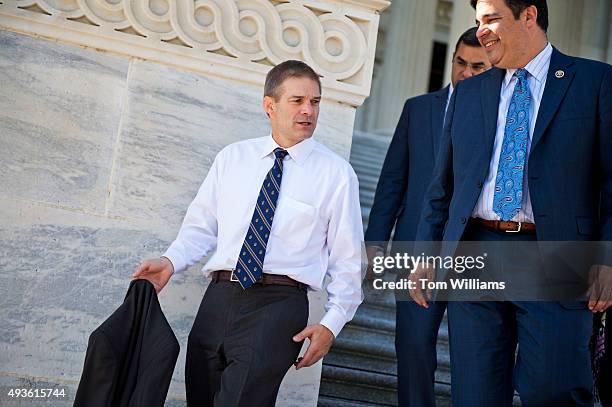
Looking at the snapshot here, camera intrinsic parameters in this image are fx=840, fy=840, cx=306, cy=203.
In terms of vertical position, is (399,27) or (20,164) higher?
(399,27)

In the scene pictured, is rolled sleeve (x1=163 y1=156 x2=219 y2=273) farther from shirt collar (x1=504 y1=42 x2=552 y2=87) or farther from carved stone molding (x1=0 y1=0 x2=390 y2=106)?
shirt collar (x1=504 y1=42 x2=552 y2=87)

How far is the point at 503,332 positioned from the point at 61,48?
247cm

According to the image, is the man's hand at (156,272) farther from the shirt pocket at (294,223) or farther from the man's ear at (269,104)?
the man's ear at (269,104)

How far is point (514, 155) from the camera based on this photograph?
3.15m

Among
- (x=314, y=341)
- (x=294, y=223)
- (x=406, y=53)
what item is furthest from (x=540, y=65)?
(x=406, y=53)

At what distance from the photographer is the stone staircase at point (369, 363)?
477cm

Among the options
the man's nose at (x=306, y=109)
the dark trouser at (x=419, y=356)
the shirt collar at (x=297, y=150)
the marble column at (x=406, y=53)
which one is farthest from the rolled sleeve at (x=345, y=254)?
the marble column at (x=406, y=53)

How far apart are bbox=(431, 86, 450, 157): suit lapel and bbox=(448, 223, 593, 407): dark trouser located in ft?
3.73

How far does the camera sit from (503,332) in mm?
3100

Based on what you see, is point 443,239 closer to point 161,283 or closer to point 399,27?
point 161,283

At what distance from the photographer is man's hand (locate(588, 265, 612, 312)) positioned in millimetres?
2900

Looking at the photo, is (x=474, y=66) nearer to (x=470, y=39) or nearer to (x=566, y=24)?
(x=470, y=39)

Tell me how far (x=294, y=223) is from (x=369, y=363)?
1.86 m

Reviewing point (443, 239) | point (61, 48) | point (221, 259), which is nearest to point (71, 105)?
point (61, 48)
